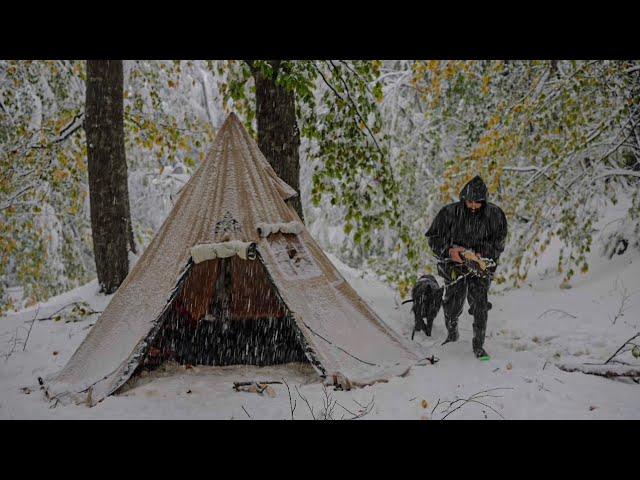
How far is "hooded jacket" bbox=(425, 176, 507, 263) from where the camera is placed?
4883 millimetres

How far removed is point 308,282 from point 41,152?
552cm

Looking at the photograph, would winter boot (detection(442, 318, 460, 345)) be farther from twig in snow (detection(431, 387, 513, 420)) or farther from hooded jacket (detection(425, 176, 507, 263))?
twig in snow (detection(431, 387, 513, 420))

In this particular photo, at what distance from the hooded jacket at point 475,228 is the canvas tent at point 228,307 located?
1.17 metres

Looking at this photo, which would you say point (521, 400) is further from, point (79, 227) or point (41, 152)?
point (79, 227)

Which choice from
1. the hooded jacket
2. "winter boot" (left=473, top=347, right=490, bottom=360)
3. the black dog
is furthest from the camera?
the black dog

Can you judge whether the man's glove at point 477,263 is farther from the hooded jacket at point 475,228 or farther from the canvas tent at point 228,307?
the canvas tent at point 228,307

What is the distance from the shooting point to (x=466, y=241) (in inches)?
195

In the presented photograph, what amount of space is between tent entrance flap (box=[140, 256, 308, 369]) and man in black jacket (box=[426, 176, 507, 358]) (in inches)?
61.8

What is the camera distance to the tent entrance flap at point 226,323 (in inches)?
179

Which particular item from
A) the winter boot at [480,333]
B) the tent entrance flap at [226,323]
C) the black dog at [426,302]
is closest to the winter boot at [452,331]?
the black dog at [426,302]

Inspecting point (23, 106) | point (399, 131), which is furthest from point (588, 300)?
point (23, 106)

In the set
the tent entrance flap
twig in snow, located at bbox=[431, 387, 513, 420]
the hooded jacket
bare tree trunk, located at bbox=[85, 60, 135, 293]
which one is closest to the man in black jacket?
the hooded jacket

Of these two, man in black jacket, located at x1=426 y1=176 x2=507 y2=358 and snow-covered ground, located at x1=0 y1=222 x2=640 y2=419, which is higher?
man in black jacket, located at x1=426 y1=176 x2=507 y2=358

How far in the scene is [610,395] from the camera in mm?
3498
